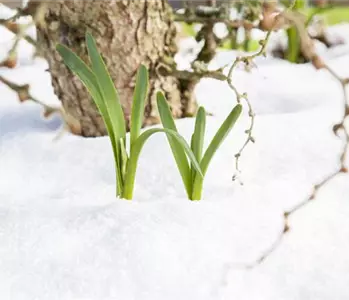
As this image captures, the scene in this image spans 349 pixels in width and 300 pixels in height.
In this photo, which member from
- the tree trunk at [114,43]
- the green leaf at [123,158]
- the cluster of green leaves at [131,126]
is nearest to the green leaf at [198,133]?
the cluster of green leaves at [131,126]

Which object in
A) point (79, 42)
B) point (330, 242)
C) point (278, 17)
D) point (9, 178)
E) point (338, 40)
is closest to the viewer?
point (278, 17)

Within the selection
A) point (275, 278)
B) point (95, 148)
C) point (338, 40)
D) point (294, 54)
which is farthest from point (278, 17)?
point (338, 40)

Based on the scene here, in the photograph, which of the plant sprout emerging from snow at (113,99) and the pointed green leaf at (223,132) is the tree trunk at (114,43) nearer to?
the plant sprout emerging from snow at (113,99)

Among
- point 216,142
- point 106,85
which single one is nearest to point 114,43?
point 106,85

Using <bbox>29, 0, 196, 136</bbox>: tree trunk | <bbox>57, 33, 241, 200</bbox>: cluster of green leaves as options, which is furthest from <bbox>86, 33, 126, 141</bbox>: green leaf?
<bbox>29, 0, 196, 136</bbox>: tree trunk

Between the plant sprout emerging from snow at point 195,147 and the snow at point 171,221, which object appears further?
the plant sprout emerging from snow at point 195,147

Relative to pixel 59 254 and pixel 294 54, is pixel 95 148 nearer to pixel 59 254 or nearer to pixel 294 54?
pixel 59 254
